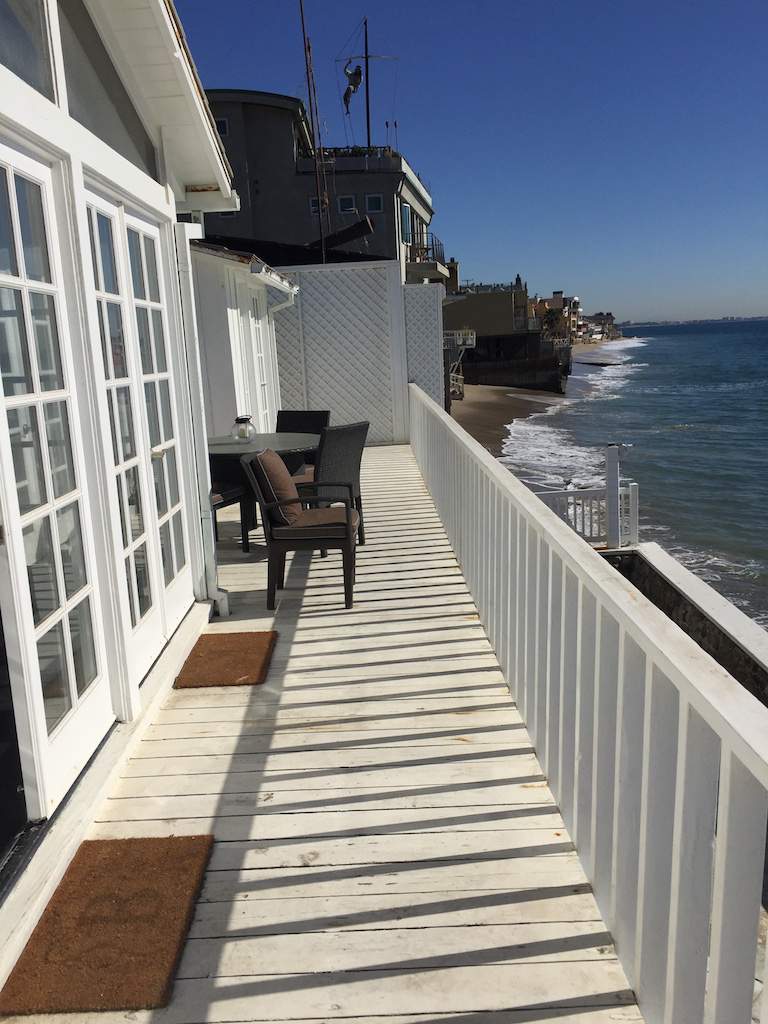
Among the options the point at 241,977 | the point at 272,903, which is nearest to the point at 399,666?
the point at 272,903

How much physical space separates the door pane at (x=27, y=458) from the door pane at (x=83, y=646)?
42cm

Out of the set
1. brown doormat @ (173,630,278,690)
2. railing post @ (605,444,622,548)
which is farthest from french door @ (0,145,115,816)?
railing post @ (605,444,622,548)

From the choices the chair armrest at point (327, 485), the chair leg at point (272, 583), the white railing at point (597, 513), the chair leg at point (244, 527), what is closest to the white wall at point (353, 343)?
the white railing at point (597, 513)

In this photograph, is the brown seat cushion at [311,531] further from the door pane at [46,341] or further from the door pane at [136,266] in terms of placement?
the door pane at [46,341]

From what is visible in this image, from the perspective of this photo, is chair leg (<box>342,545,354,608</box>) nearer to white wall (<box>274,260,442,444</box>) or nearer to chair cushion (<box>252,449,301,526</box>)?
chair cushion (<box>252,449,301,526</box>)

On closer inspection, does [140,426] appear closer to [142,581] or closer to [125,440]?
[125,440]

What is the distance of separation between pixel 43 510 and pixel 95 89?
1654 mm

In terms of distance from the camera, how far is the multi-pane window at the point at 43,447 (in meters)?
2.19

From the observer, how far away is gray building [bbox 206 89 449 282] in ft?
93.9

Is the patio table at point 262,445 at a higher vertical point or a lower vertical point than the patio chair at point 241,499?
higher

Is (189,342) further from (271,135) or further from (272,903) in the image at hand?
(271,135)

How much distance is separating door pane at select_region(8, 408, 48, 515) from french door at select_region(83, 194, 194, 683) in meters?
0.52

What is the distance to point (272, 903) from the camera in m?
Answer: 2.13

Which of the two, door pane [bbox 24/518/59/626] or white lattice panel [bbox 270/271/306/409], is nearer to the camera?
door pane [bbox 24/518/59/626]
